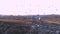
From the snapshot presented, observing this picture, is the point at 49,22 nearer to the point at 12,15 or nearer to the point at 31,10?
the point at 31,10

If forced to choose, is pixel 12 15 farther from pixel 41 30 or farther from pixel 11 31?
pixel 41 30

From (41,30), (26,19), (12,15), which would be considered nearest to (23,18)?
(26,19)

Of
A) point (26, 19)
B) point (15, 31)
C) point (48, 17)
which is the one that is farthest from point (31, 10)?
point (15, 31)

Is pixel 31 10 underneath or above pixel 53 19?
above

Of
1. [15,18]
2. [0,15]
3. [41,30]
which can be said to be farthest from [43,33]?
[0,15]

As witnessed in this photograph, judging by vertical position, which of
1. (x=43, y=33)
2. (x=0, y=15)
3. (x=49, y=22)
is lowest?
(x=43, y=33)

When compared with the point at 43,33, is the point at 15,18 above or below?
above

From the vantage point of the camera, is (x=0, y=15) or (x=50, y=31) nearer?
(x=50, y=31)

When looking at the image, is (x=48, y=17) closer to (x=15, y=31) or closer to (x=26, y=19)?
(x=26, y=19)
